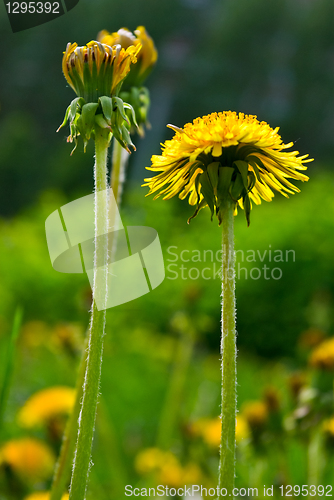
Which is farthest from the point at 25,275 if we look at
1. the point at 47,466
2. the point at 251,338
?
the point at 47,466

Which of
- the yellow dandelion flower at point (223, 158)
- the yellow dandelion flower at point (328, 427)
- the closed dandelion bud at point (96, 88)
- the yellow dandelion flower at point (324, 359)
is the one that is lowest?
the yellow dandelion flower at point (328, 427)

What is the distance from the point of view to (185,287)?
6.27 feet

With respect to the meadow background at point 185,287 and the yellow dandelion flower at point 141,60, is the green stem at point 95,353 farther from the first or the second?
the yellow dandelion flower at point 141,60

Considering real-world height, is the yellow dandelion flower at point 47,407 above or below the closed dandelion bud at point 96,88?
below

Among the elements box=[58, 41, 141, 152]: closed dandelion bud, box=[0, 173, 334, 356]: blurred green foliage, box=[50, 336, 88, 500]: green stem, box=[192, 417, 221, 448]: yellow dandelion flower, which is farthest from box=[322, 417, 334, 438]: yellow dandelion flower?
box=[0, 173, 334, 356]: blurred green foliage

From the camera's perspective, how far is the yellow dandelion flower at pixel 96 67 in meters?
0.44

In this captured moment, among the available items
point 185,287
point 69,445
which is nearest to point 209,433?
point 69,445

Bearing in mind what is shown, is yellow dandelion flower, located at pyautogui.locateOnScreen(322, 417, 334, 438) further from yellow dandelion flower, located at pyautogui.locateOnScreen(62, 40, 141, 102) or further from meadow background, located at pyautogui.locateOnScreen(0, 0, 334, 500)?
yellow dandelion flower, located at pyautogui.locateOnScreen(62, 40, 141, 102)

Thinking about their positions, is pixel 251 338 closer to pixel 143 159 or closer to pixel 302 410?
pixel 302 410

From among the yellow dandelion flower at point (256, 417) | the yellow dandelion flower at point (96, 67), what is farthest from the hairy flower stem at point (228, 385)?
the yellow dandelion flower at point (256, 417)

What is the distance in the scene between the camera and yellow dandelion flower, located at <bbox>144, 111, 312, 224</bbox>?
432mm

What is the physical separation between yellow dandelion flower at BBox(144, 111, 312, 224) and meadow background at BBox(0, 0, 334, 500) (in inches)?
11.8

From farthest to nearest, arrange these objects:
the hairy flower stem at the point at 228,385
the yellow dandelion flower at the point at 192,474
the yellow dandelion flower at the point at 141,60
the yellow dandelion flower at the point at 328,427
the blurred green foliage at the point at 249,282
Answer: the blurred green foliage at the point at 249,282 → the yellow dandelion flower at the point at 192,474 → the yellow dandelion flower at the point at 328,427 → the yellow dandelion flower at the point at 141,60 → the hairy flower stem at the point at 228,385

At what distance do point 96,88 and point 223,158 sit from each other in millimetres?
136
